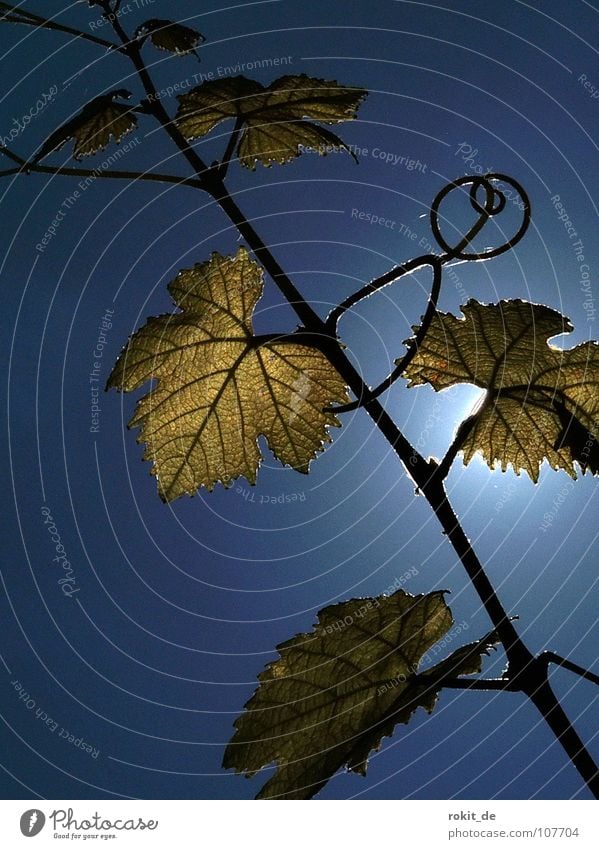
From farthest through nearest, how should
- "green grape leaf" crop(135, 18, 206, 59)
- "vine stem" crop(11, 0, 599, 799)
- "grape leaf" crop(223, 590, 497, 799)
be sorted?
"green grape leaf" crop(135, 18, 206, 59)
"grape leaf" crop(223, 590, 497, 799)
"vine stem" crop(11, 0, 599, 799)

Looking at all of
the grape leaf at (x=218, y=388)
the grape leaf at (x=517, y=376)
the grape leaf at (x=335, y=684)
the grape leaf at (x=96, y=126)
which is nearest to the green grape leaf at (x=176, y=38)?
the grape leaf at (x=96, y=126)

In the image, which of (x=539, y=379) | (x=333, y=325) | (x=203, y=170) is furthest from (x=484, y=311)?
(x=203, y=170)

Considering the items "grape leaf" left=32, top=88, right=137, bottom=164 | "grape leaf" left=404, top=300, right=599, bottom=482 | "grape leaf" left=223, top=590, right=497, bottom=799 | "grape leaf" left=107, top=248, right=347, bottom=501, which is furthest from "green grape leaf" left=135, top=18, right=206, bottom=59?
"grape leaf" left=223, top=590, right=497, bottom=799

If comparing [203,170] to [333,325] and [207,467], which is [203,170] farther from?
[207,467]

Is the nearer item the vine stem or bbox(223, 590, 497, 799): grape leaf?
the vine stem

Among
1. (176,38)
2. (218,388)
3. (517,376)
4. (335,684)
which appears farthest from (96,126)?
(335,684)

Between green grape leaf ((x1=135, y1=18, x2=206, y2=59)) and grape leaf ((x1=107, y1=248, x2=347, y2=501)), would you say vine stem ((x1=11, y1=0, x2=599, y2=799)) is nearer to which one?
grape leaf ((x1=107, y1=248, x2=347, y2=501))

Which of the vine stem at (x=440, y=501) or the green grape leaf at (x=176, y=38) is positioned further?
the green grape leaf at (x=176, y=38)

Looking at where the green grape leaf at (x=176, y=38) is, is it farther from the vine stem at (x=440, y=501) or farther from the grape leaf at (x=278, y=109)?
the vine stem at (x=440, y=501)
